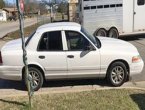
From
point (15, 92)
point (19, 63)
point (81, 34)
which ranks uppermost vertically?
point (81, 34)

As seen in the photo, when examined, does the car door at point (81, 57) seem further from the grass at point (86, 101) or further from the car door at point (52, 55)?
the grass at point (86, 101)

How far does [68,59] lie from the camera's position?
9.13 metres

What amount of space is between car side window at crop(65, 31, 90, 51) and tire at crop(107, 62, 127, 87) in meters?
0.88

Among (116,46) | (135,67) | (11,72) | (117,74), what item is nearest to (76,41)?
(116,46)

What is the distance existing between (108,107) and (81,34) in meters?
A: 2.47

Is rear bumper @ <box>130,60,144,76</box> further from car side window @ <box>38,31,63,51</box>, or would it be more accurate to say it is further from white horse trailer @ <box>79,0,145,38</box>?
white horse trailer @ <box>79,0,145,38</box>

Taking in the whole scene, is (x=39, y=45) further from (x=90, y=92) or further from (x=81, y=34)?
(x=90, y=92)

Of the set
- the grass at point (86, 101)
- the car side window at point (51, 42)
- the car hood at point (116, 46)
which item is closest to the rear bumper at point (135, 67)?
the car hood at point (116, 46)

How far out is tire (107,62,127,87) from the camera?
9234 millimetres

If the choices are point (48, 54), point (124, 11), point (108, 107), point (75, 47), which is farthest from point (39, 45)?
point (124, 11)

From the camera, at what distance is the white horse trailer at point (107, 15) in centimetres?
1845

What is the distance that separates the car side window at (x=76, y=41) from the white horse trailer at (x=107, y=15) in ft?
30.3

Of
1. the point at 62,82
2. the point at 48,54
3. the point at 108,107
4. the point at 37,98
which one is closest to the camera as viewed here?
the point at 108,107

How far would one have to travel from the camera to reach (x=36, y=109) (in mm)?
7625
